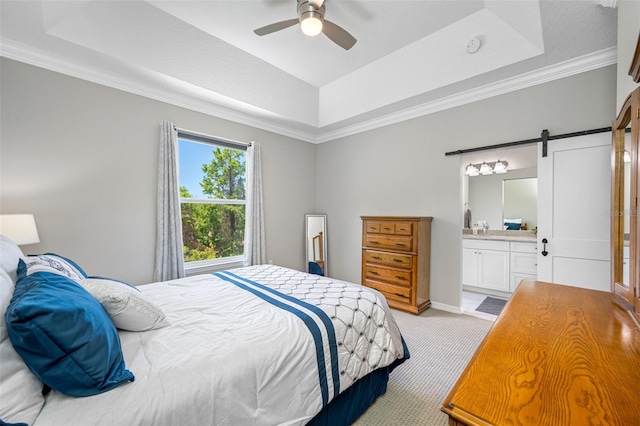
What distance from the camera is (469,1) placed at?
8.23 feet

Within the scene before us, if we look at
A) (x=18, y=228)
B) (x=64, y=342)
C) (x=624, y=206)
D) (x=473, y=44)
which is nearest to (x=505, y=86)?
(x=473, y=44)

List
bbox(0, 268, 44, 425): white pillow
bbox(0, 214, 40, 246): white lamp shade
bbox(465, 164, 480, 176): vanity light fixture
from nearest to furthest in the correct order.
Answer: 1. bbox(0, 268, 44, 425): white pillow
2. bbox(0, 214, 40, 246): white lamp shade
3. bbox(465, 164, 480, 176): vanity light fixture

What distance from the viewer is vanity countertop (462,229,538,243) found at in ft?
12.7

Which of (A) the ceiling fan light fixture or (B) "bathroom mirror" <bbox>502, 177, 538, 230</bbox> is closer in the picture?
(A) the ceiling fan light fixture

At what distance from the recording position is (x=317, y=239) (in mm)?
4754

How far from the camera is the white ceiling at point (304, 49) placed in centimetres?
224

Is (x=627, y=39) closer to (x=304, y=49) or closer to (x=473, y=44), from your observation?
(x=473, y=44)

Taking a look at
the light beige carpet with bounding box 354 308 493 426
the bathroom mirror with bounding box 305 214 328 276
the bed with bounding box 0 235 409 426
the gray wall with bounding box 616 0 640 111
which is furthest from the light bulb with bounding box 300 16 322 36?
the bathroom mirror with bounding box 305 214 328 276

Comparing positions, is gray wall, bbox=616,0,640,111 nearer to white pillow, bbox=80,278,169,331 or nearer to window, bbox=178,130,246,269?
white pillow, bbox=80,278,169,331

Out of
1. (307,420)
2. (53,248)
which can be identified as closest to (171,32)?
(53,248)

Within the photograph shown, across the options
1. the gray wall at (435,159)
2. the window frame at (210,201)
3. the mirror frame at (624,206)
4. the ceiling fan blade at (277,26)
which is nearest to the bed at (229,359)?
the mirror frame at (624,206)

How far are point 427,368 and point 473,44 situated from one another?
3.16 m

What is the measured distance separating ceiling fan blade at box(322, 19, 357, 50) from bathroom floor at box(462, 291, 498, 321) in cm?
333

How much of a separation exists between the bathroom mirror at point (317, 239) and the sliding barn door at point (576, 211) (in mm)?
2965
